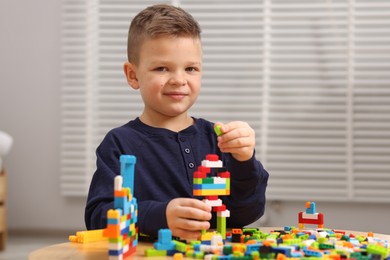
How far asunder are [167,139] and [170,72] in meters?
0.14

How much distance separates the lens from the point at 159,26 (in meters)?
1.18

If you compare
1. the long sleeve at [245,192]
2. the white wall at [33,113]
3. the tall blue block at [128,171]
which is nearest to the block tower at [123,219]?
the tall blue block at [128,171]

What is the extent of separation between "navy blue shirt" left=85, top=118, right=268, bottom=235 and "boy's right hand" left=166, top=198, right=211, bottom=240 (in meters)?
0.12

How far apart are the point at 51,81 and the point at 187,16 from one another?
2168 mm

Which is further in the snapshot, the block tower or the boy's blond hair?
the boy's blond hair

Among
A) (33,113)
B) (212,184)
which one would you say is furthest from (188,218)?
(33,113)

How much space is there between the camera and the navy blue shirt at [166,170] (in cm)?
108

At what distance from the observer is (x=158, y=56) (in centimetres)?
116

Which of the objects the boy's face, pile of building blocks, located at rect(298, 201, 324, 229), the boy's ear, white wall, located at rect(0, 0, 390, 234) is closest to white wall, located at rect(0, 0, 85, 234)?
white wall, located at rect(0, 0, 390, 234)

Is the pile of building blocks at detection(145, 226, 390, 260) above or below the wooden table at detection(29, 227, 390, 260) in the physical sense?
above

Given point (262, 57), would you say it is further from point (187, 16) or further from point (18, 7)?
point (187, 16)

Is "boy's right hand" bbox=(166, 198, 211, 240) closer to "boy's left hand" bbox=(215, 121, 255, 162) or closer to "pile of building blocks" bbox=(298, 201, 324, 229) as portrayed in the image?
"boy's left hand" bbox=(215, 121, 255, 162)

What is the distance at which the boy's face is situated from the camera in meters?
1.16

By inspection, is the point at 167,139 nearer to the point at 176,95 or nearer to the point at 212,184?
the point at 176,95
